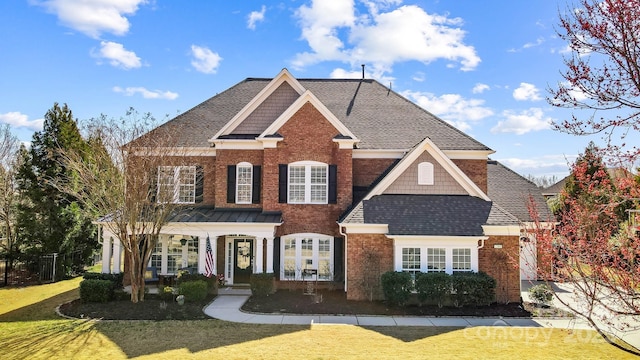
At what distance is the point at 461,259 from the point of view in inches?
659

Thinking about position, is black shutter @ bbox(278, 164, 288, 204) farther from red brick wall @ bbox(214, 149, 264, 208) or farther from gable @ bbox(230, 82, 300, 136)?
gable @ bbox(230, 82, 300, 136)

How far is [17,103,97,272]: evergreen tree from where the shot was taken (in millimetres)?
23156

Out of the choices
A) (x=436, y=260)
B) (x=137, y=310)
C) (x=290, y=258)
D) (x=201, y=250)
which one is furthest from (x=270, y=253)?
(x=436, y=260)

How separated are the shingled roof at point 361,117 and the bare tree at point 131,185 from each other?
2.19 metres


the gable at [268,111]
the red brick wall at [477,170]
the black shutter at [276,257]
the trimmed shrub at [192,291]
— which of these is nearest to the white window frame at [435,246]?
the red brick wall at [477,170]

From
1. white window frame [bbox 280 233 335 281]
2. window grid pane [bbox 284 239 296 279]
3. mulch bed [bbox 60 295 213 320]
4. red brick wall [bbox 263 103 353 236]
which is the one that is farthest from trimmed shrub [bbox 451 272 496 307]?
mulch bed [bbox 60 295 213 320]

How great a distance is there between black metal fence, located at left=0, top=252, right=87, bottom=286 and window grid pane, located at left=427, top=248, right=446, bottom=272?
793 inches

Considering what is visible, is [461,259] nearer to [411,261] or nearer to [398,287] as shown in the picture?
[411,261]

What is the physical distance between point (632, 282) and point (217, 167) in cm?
1805

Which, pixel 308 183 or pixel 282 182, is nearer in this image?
pixel 282 182

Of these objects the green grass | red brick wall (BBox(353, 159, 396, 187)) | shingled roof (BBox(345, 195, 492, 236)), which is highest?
red brick wall (BBox(353, 159, 396, 187))

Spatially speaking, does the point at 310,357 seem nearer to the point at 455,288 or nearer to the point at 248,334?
the point at 248,334

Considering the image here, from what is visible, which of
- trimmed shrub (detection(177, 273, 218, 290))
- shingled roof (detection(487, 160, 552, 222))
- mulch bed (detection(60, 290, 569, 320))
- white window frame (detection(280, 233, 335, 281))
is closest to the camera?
mulch bed (detection(60, 290, 569, 320))

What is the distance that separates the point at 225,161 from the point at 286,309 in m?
8.54
